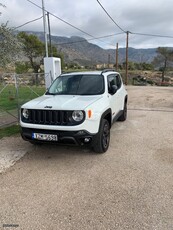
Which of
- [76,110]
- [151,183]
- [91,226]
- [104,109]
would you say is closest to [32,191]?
[91,226]

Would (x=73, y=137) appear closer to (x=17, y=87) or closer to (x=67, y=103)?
(x=67, y=103)

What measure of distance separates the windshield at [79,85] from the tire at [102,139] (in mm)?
873

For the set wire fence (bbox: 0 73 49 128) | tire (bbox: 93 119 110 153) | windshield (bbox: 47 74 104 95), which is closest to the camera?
tire (bbox: 93 119 110 153)

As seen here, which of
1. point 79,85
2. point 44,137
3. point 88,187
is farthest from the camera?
point 79,85

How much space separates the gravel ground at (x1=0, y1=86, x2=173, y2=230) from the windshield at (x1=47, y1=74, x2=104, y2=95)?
1390mm

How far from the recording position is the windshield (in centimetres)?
512

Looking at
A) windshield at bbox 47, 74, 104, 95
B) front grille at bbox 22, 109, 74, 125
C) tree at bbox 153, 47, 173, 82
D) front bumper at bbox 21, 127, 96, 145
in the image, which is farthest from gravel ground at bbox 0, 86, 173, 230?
tree at bbox 153, 47, 173, 82

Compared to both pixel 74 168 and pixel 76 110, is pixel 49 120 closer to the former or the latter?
pixel 76 110

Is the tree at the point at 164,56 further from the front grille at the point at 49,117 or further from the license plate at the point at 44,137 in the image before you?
the license plate at the point at 44,137

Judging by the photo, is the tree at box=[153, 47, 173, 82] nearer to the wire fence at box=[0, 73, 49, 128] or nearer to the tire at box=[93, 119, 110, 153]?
the wire fence at box=[0, 73, 49, 128]

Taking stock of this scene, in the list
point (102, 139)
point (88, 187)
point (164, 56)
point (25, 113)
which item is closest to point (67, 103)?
point (25, 113)

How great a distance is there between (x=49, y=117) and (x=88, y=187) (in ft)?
5.18

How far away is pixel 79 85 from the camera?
5.30m

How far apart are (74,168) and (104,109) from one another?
143 centimetres
